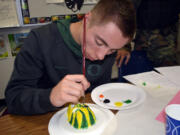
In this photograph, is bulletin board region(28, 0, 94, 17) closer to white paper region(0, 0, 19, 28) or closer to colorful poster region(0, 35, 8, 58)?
white paper region(0, 0, 19, 28)

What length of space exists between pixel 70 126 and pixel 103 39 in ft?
1.23

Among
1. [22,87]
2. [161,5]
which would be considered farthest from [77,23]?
[161,5]

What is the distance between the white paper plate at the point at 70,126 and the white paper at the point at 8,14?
136 cm

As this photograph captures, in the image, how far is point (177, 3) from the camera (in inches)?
63.4

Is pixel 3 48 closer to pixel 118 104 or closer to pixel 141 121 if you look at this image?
pixel 118 104

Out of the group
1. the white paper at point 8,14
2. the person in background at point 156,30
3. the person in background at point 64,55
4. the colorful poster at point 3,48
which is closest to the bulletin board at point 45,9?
the white paper at point 8,14

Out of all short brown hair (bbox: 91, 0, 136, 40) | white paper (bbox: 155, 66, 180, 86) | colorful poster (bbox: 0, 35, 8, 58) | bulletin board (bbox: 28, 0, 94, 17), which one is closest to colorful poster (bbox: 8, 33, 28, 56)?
colorful poster (bbox: 0, 35, 8, 58)

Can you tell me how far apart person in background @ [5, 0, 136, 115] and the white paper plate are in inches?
2.0

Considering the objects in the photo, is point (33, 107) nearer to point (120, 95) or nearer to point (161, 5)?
point (120, 95)

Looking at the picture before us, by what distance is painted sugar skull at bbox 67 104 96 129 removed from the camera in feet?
2.03

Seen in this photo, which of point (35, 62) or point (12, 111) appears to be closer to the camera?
point (12, 111)

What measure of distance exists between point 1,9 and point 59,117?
1439mm

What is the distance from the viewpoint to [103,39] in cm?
77

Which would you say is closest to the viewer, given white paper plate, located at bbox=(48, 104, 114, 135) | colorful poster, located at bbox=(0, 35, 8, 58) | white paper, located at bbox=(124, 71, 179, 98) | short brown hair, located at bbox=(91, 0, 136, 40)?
white paper plate, located at bbox=(48, 104, 114, 135)
